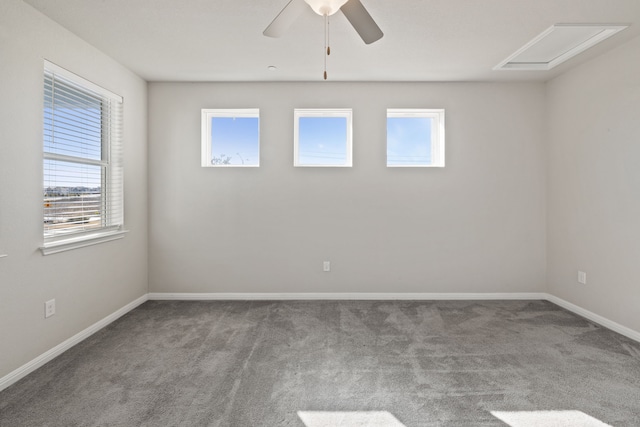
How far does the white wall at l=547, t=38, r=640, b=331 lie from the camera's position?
2.71 metres

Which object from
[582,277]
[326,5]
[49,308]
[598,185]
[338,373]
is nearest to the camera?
[326,5]

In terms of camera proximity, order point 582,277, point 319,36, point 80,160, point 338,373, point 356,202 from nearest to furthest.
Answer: point 338,373, point 319,36, point 80,160, point 582,277, point 356,202

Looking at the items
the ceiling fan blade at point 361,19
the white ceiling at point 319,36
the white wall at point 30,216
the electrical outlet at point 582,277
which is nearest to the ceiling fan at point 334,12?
the ceiling fan blade at point 361,19

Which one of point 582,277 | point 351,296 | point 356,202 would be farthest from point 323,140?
point 582,277

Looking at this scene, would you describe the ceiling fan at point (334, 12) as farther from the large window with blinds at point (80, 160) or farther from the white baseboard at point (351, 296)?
the white baseboard at point (351, 296)

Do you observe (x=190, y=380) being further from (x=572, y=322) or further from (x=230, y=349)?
(x=572, y=322)

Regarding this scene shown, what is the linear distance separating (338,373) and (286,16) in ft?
7.41

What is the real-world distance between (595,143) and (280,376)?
3.53 m

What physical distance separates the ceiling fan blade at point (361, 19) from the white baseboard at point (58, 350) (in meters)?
3.03

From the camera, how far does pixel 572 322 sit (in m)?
3.04

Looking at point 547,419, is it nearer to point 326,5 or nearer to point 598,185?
point 598,185

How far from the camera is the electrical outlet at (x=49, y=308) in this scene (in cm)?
233

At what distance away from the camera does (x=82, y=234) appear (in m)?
2.75

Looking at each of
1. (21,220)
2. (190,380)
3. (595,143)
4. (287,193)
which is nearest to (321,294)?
(287,193)
